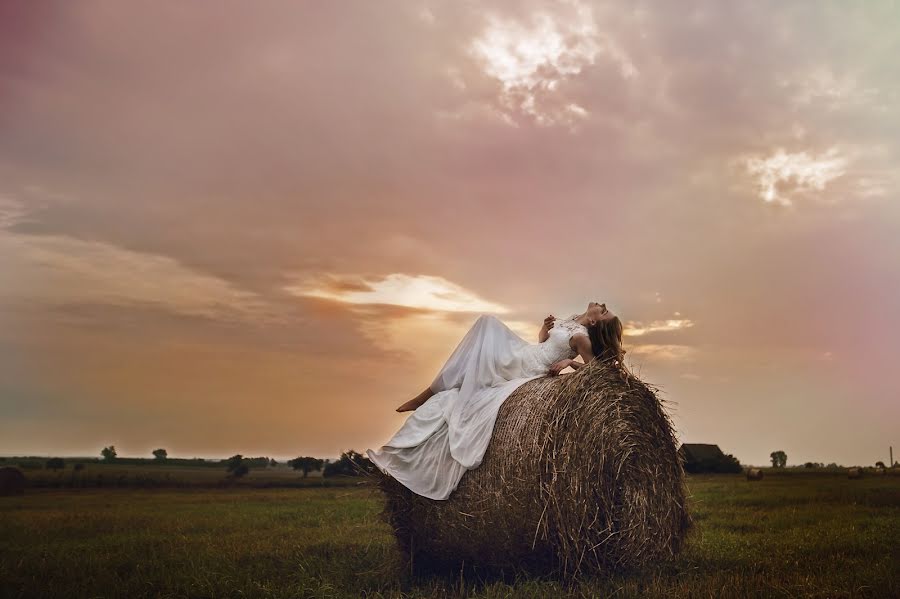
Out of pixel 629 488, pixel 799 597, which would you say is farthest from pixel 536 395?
pixel 799 597

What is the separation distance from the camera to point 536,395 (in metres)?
7.30

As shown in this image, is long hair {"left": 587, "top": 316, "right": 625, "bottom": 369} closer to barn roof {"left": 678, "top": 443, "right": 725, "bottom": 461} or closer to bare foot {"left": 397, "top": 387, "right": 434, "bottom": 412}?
bare foot {"left": 397, "top": 387, "right": 434, "bottom": 412}

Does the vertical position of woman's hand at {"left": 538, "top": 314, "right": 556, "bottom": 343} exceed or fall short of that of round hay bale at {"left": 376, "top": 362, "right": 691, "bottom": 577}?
it exceeds it

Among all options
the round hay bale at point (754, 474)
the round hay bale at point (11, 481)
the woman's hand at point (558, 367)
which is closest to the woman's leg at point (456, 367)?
the woman's hand at point (558, 367)

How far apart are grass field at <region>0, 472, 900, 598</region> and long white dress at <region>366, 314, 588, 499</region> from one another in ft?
2.61

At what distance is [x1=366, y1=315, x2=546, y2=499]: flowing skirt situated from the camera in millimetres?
7383

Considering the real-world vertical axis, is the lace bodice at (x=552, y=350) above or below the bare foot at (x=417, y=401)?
above

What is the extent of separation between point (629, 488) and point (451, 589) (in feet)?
6.56

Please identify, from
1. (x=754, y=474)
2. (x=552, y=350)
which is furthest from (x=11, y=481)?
(x=754, y=474)

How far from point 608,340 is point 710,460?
24271mm

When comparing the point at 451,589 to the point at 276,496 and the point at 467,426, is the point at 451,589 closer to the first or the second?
the point at 467,426

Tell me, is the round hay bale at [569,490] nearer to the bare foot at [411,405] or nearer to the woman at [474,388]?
the woman at [474,388]

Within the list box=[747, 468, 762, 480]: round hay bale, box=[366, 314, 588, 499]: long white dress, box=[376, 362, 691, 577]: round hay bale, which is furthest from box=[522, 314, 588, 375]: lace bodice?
box=[747, 468, 762, 480]: round hay bale

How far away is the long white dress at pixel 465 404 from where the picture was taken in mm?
7398
